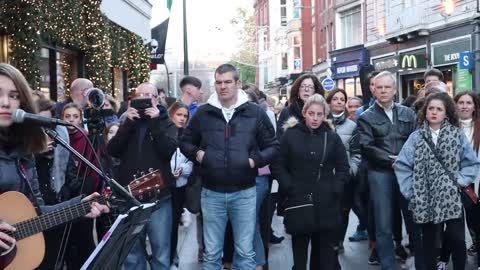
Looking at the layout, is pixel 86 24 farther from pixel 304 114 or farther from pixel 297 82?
pixel 304 114

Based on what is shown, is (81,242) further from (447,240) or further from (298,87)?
(447,240)

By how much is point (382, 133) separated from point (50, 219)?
4.10 m

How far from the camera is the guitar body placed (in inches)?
152

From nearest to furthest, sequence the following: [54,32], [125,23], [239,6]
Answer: [54,32], [125,23], [239,6]

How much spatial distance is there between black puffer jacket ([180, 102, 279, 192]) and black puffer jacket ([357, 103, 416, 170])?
4.03 feet

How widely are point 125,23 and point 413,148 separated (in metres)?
16.2

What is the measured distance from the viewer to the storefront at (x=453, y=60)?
79.3 feet

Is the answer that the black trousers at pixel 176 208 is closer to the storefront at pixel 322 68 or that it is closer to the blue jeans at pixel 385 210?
the blue jeans at pixel 385 210

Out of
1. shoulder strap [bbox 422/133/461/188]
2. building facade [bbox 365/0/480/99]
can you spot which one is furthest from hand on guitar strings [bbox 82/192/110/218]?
building facade [bbox 365/0/480/99]

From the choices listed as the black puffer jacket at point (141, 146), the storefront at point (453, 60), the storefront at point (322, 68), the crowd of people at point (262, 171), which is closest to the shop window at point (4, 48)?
the crowd of people at point (262, 171)

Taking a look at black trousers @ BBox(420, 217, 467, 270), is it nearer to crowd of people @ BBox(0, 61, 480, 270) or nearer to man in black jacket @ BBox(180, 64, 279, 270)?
crowd of people @ BBox(0, 61, 480, 270)

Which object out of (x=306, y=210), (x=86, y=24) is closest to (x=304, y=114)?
(x=306, y=210)

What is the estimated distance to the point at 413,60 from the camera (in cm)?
2916

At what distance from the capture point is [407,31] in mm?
28938
